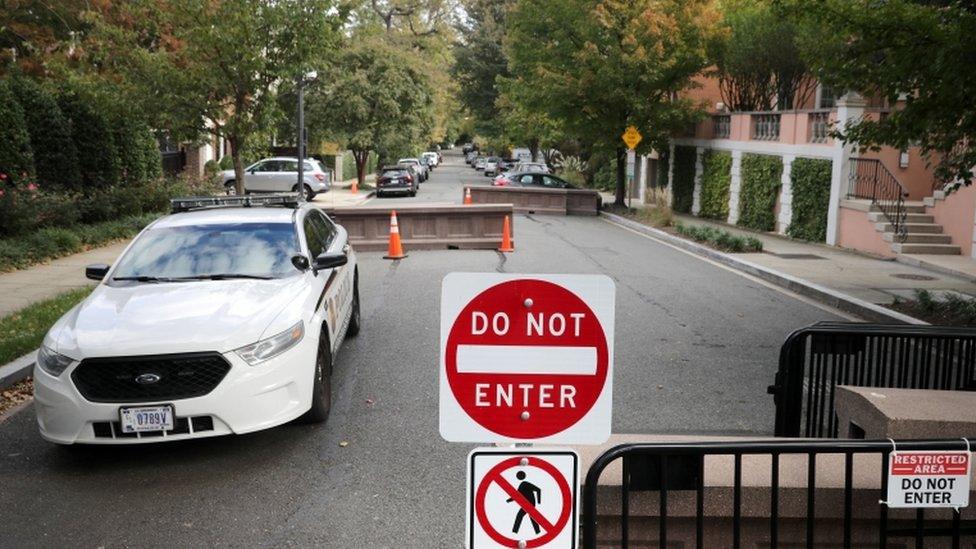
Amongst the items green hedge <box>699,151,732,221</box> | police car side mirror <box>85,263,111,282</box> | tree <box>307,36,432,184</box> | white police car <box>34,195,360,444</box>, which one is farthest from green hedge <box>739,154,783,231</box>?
tree <box>307,36,432,184</box>

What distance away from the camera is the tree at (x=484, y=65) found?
65113 mm

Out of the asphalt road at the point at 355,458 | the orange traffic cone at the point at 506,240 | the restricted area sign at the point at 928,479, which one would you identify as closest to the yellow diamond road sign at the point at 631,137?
the orange traffic cone at the point at 506,240

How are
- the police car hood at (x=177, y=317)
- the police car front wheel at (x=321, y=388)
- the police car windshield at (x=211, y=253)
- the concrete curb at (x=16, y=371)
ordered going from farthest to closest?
the concrete curb at (x=16, y=371) < the police car windshield at (x=211, y=253) < the police car front wheel at (x=321, y=388) < the police car hood at (x=177, y=317)

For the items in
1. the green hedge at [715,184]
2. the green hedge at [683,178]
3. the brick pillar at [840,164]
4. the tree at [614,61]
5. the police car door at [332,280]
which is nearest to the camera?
the police car door at [332,280]

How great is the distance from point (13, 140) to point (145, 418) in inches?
603

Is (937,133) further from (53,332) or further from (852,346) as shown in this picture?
(53,332)

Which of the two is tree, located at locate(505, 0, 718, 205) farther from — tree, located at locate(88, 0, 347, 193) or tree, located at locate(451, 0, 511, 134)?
tree, located at locate(451, 0, 511, 134)

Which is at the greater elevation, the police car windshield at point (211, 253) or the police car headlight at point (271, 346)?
the police car windshield at point (211, 253)

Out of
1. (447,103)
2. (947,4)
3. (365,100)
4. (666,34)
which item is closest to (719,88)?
(666,34)

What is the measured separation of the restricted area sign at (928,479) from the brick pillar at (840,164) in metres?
18.8

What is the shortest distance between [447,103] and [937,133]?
3134 inches

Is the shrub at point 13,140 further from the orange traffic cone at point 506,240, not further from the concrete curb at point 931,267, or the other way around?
the concrete curb at point 931,267

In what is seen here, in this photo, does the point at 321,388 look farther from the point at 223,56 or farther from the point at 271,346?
the point at 223,56

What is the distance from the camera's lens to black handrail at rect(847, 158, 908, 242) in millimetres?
19625
